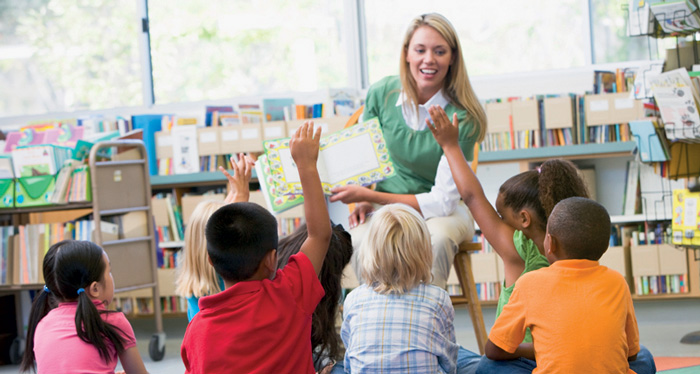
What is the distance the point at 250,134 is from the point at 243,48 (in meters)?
1.34

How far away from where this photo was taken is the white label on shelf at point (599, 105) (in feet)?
12.5

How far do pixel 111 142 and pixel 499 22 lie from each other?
104 inches

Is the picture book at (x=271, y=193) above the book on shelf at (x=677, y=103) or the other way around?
the other way around

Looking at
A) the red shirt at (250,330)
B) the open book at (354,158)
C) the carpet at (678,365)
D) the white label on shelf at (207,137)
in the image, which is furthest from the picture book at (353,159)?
the white label on shelf at (207,137)

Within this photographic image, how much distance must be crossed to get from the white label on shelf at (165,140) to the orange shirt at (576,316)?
10.3 ft

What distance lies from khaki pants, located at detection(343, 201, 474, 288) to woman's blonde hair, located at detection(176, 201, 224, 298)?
1.51 ft

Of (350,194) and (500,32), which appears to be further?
(500,32)

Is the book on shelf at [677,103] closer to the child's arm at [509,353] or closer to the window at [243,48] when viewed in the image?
the child's arm at [509,353]

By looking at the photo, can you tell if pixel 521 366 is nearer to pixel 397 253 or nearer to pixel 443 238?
pixel 397 253

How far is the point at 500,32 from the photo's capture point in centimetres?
472

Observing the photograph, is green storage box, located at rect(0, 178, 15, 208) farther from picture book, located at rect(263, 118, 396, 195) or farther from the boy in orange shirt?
the boy in orange shirt

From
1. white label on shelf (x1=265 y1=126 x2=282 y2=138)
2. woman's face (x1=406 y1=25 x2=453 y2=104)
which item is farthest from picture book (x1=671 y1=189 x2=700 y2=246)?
white label on shelf (x1=265 y1=126 x2=282 y2=138)

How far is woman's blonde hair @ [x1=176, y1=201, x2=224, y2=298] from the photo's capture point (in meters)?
2.09

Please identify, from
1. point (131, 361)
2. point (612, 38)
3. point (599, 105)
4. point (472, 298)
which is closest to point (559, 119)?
point (599, 105)
